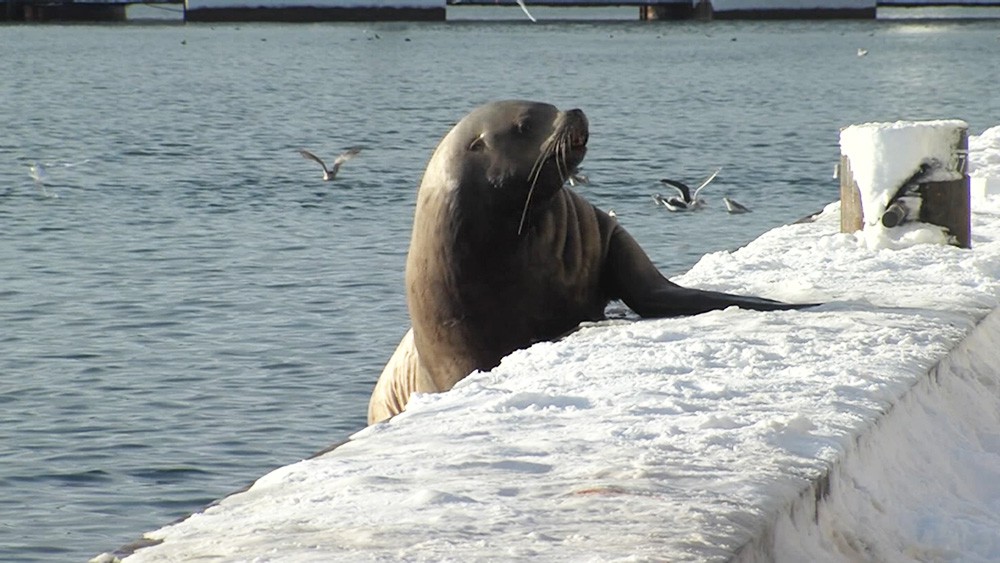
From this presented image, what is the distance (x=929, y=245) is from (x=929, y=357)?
8.26 ft

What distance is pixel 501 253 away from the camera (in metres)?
6.75

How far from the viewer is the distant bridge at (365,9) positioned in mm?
79500

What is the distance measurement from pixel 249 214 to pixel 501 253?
12.4m

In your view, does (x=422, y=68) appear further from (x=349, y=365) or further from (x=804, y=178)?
(x=349, y=365)

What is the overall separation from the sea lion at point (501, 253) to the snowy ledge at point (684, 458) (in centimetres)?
37

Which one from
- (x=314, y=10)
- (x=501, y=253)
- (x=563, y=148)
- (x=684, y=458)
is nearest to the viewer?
(x=684, y=458)

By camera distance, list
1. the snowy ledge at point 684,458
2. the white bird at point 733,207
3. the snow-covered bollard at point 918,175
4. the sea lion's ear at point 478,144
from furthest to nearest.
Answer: the white bird at point 733,207 < the snow-covered bollard at point 918,175 < the sea lion's ear at point 478,144 < the snowy ledge at point 684,458

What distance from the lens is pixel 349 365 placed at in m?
10.7

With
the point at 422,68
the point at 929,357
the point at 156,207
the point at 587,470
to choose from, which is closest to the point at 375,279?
the point at 156,207

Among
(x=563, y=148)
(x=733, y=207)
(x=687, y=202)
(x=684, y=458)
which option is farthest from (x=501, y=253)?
(x=733, y=207)

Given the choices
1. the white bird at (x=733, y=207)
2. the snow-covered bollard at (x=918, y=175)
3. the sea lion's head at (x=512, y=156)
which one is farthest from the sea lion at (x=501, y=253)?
the white bird at (x=733, y=207)

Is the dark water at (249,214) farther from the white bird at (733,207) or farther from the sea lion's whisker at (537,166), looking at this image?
the sea lion's whisker at (537,166)

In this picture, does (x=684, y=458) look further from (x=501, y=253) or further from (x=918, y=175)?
(x=918, y=175)

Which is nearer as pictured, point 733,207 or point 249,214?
point 733,207
